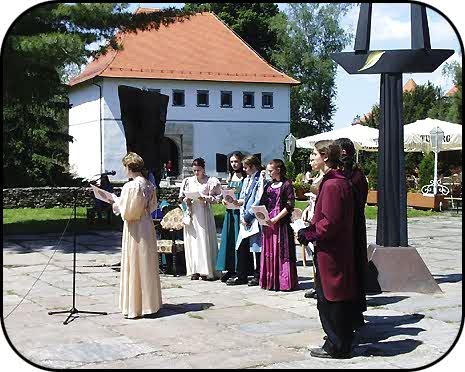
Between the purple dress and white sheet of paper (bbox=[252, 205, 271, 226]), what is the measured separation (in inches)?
9.8

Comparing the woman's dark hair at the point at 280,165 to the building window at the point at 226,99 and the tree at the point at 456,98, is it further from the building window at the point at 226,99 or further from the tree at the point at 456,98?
the tree at the point at 456,98

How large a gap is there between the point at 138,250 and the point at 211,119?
3.73 metres

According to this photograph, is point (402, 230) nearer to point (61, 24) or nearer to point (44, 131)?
point (61, 24)

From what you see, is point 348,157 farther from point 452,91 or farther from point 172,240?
point 172,240

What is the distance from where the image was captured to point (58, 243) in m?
14.3

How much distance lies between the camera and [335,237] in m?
5.86

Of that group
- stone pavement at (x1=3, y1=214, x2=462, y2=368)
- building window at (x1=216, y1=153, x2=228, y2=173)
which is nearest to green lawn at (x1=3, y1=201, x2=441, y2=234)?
building window at (x1=216, y1=153, x2=228, y2=173)

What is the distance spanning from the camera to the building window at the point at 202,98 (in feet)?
35.4

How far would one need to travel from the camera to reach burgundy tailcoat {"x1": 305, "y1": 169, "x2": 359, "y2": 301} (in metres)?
5.83

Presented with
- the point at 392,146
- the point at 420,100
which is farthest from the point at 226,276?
the point at 420,100

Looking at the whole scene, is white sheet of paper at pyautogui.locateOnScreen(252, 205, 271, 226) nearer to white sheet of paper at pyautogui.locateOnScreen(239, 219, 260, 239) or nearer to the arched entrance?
white sheet of paper at pyautogui.locateOnScreen(239, 219, 260, 239)

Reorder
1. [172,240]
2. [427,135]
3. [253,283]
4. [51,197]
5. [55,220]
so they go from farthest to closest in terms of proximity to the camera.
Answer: [51,197]
[55,220]
[172,240]
[253,283]
[427,135]

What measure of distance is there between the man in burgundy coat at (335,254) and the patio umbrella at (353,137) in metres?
0.22

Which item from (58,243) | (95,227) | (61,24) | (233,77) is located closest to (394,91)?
(233,77)
